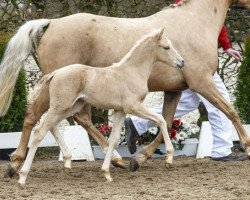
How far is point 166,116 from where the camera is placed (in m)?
8.27

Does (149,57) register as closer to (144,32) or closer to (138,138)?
(144,32)

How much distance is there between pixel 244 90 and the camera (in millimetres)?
9578

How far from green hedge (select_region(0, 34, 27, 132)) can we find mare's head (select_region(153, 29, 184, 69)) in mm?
2792

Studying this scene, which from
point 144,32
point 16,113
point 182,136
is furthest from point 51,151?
point 144,32

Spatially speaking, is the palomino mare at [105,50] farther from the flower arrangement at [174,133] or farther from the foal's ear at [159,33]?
the flower arrangement at [174,133]

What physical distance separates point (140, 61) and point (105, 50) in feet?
2.13

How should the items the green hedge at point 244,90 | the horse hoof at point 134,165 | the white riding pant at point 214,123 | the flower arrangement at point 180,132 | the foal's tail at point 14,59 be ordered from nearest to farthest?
the foal's tail at point 14,59, the horse hoof at point 134,165, the white riding pant at point 214,123, the flower arrangement at point 180,132, the green hedge at point 244,90

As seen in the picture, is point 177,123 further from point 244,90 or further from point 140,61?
point 140,61

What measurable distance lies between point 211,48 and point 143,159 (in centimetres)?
134

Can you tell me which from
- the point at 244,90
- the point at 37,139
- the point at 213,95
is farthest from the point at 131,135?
the point at 37,139

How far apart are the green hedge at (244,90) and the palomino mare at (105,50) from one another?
1.84 meters

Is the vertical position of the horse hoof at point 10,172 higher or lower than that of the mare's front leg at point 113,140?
lower

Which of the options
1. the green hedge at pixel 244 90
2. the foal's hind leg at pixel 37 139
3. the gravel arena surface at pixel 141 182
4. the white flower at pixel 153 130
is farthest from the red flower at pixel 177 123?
the foal's hind leg at pixel 37 139

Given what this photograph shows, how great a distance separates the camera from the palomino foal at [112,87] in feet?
22.0
